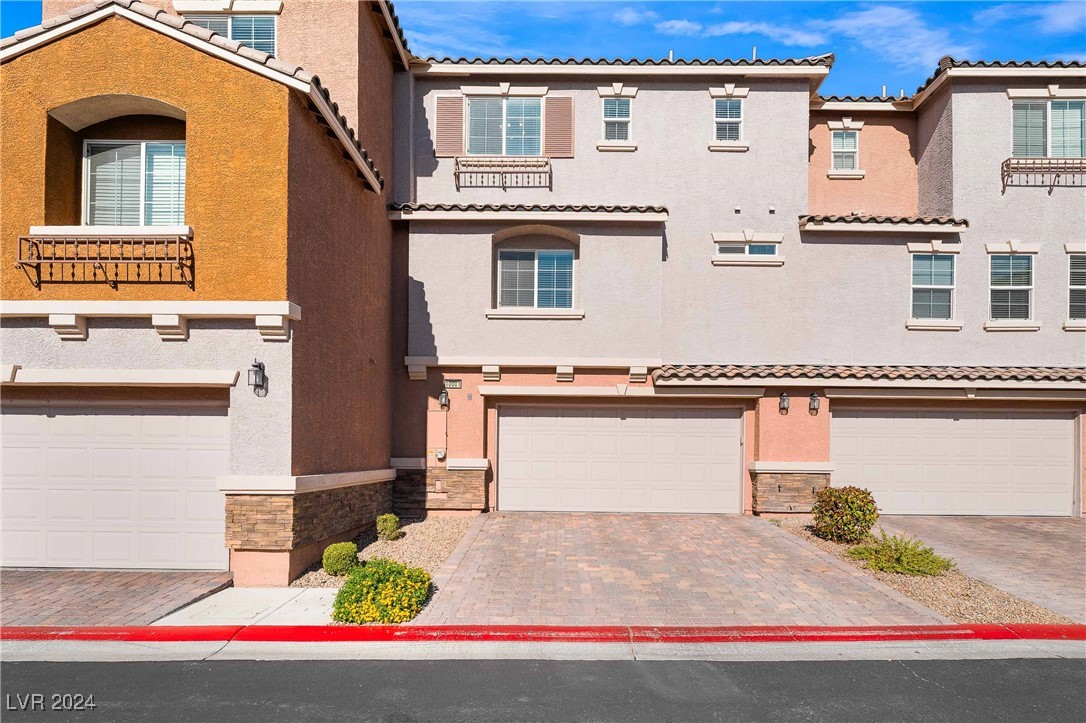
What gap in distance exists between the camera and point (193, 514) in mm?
9484

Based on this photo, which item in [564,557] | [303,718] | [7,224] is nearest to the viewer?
[303,718]

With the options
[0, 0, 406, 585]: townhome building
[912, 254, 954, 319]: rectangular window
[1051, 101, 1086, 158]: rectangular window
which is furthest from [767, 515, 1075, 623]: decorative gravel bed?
[1051, 101, 1086, 158]: rectangular window

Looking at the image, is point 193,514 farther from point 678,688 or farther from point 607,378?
point 607,378

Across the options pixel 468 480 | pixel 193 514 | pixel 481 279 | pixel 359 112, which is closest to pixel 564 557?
pixel 468 480

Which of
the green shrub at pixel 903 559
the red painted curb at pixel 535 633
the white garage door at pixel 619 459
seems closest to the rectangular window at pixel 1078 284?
the white garage door at pixel 619 459

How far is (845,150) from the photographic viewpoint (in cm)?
1655

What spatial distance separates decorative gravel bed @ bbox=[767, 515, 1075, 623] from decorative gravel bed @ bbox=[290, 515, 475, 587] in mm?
6722

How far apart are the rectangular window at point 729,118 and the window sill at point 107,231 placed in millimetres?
11777

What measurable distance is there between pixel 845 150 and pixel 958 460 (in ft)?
26.1

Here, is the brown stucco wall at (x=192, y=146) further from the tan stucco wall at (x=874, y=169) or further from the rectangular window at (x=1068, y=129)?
the rectangular window at (x=1068, y=129)

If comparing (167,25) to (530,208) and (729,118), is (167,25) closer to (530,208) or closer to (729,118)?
(530,208)

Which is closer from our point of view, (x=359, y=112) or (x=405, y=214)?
(x=359, y=112)

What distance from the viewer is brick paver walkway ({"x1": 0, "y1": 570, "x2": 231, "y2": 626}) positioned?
771 centimetres

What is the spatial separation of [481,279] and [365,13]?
5.79 m
